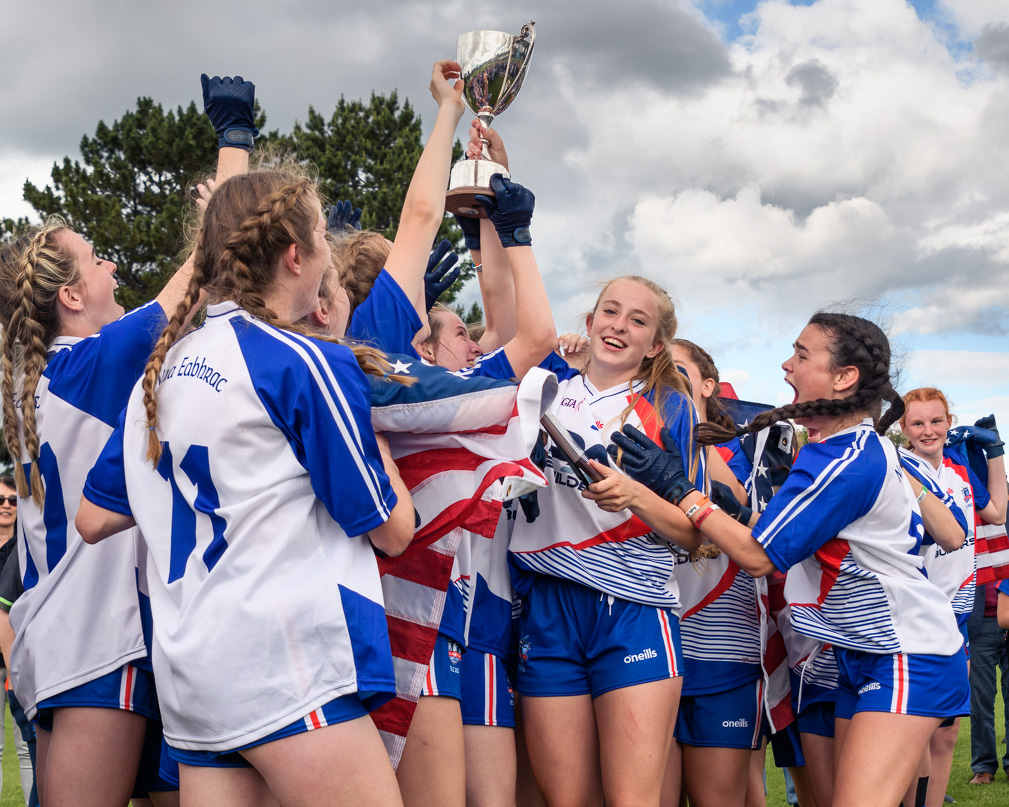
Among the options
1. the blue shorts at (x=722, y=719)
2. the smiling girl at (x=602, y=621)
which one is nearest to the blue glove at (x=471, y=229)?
the smiling girl at (x=602, y=621)

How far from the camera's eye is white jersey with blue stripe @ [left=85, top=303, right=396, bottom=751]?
6.12ft

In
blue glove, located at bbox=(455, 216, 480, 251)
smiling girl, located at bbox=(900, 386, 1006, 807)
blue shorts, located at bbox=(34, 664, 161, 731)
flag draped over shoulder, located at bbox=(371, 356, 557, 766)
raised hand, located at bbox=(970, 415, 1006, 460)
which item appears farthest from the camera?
raised hand, located at bbox=(970, 415, 1006, 460)

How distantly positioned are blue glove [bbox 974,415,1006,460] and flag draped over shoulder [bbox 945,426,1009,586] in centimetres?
5

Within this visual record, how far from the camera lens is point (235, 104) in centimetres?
337

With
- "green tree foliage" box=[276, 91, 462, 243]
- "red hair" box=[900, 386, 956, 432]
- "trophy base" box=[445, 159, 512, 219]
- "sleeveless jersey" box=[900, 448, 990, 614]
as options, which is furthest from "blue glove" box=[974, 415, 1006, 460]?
"green tree foliage" box=[276, 91, 462, 243]

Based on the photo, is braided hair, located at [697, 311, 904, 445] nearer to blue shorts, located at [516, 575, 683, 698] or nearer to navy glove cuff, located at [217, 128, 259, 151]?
blue shorts, located at [516, 575, 683, 698]

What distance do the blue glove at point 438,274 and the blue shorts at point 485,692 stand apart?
1.52m

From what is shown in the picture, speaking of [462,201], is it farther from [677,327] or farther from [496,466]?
[496,466]

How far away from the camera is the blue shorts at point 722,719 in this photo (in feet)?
12.4

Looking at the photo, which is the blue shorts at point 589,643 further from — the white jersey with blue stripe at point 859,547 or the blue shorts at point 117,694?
the blue shorts at point 117,694

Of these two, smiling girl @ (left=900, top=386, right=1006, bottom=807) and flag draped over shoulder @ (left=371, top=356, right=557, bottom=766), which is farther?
smiling girl @ (left=900, top=386, right=1006, bottom=807)

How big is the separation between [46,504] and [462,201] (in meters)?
1.87

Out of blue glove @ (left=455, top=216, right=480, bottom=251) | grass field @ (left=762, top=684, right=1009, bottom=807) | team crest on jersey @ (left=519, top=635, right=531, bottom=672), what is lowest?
grass field @ (left=762, top=684, right=1009, bottom=807)

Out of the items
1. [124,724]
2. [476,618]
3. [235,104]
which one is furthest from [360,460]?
[235,104]
